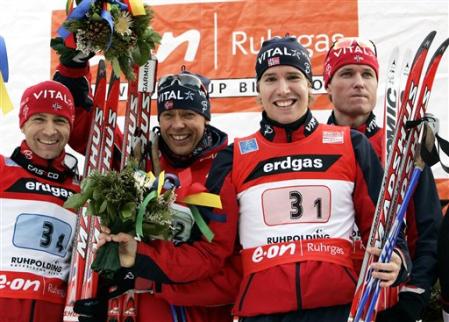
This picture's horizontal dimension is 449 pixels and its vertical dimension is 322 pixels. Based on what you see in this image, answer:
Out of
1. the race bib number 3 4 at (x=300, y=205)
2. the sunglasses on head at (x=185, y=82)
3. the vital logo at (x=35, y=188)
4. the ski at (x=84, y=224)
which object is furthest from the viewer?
the sunglasses on head at (x=185, y=82)

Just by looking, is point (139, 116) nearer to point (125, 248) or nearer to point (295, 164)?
point (125, 248)

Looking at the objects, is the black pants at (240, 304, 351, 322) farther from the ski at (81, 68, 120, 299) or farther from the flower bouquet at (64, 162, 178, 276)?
the ski at (81, 68, 120, 299)

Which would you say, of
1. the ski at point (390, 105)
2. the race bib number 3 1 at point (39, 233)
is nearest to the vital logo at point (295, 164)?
the ski at point (390, 105)

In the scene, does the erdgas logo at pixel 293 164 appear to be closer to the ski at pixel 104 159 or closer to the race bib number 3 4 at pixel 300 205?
the race bib number 3 4 at pixel 300 205

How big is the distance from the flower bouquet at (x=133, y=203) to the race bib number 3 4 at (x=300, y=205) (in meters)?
0.23

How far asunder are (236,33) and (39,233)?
2493mm

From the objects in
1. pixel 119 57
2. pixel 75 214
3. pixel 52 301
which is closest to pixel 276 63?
pixel 119 57

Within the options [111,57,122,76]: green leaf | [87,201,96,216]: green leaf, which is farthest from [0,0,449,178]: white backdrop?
[87,201,96,216]: green leaf

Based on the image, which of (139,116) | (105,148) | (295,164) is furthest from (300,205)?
(105,148)

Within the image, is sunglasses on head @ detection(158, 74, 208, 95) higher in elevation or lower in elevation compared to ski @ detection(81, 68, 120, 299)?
higher

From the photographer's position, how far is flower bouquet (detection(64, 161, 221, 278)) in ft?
8.98

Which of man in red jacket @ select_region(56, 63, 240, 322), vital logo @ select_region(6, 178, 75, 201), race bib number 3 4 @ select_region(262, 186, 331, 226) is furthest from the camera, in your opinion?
vital logo @ select_region(6, 178, 75, 201)

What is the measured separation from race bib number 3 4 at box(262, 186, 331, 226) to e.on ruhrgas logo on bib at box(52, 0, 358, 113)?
249cm

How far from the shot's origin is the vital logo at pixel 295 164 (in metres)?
2.87
